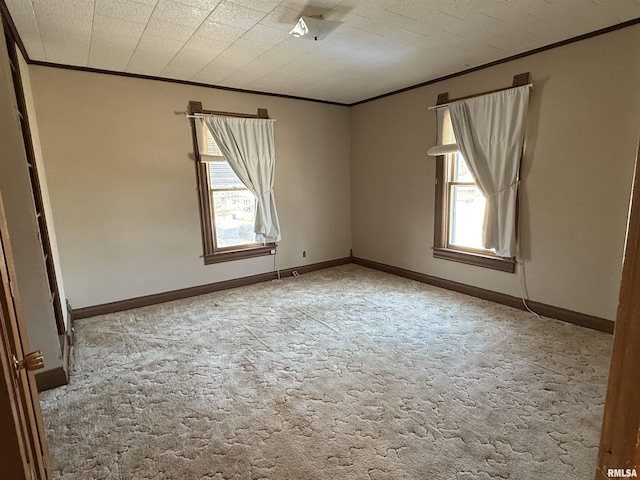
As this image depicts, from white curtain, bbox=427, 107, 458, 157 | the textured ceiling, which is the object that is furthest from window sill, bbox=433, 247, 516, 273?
the textured ceiling

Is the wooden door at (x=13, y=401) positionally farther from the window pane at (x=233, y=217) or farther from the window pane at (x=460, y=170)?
the window pane at (x=460, y=170)

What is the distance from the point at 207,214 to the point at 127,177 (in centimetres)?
96

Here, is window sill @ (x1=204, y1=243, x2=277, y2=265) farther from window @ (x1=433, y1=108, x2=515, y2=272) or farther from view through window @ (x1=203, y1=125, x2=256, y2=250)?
window @ (x1=433, y1=108, x2=515, y2=272)

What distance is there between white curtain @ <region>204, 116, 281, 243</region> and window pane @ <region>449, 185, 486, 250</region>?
7.54 ft

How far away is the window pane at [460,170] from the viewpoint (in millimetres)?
4051

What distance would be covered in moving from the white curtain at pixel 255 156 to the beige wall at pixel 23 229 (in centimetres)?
219

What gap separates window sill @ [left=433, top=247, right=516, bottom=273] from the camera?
146 inches

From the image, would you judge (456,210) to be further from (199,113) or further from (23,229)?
(23,229)

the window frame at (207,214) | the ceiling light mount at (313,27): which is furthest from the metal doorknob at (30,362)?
the window frame at (207,214)

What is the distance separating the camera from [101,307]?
12.4 feet

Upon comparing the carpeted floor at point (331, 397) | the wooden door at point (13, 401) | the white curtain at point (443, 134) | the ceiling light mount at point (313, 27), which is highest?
the ceiling light mount at point (313, 27)

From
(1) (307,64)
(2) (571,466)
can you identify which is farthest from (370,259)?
(2) (571,466)

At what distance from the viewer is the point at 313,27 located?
2.49m

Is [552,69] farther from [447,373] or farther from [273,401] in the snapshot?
[273,401]
